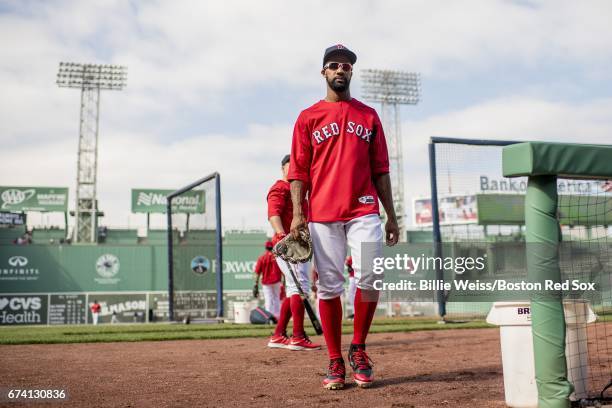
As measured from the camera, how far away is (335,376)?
4.00 metres

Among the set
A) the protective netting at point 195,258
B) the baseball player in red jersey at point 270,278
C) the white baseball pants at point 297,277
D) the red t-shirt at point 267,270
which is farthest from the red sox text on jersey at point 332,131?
the protective netting at point 195,258

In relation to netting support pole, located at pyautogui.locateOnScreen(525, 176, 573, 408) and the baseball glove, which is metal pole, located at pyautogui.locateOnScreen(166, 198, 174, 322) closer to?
the baseball glove

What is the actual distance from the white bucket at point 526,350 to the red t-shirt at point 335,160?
3.82 ft

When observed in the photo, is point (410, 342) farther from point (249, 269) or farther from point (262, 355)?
point (249, 269)

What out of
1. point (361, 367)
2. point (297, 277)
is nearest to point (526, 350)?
point (361, 367)

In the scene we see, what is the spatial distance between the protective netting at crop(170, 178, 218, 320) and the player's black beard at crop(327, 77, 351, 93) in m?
11.0

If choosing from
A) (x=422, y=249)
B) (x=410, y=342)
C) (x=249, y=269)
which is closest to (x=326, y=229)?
(x=410, y=342)

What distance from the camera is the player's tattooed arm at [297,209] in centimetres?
409

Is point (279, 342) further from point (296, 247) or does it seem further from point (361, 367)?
point (296, 247)

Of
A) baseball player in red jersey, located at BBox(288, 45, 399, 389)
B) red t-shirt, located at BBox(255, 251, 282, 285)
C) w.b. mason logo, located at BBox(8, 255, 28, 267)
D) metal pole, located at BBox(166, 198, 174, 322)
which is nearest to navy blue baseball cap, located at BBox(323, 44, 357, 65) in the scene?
baseball player in red jersey, located at BBox(288, 45, 399, 389)

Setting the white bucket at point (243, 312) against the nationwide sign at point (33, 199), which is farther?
the nationwide sign at point (33, 199)

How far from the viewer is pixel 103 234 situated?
4906 cm

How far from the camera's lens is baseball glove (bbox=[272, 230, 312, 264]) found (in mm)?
4094

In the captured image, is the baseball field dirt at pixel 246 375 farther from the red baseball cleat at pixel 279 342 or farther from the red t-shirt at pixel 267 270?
the red t-shirt at pixel 267 270
